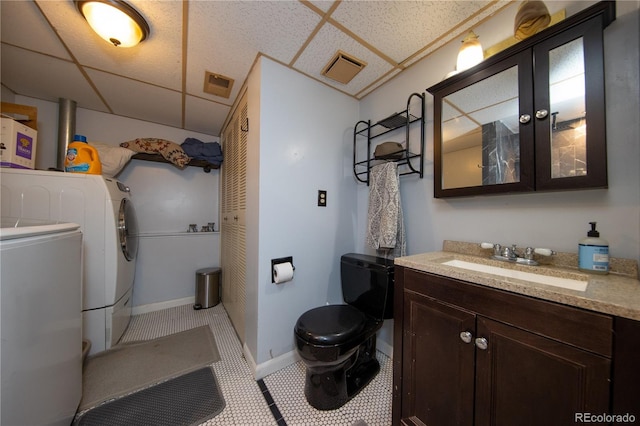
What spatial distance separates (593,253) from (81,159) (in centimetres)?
320

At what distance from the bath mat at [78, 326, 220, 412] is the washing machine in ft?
0.60

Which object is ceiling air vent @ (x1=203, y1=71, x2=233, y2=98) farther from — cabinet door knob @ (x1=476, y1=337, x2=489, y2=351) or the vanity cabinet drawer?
cabinet door knob @ (x1=476, y1=337, x2=489, y2=351)

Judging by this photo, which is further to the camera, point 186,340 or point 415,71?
point 186,340

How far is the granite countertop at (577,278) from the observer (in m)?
0.54

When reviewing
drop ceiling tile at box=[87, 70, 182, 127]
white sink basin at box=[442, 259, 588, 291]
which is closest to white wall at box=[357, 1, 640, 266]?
white sink basin at box=[442, 259, 588, 291]

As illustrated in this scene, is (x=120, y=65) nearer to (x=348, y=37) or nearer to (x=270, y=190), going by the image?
(x=270, y=190)

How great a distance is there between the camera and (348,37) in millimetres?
1283

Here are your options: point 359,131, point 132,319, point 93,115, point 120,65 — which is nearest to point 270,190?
point 359,131

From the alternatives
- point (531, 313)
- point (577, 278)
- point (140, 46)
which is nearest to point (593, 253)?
point (577, 278)

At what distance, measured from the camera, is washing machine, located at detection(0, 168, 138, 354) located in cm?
143

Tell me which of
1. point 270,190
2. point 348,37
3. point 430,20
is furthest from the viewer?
point 270,190

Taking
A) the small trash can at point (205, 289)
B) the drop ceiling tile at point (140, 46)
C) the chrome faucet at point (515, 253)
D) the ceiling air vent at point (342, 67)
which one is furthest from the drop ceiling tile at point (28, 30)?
the chrome faucet at point (515, 253)

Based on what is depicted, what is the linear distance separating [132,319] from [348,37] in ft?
10.7

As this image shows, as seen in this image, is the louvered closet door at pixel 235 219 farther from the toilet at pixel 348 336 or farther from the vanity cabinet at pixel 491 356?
the vanity cabinet at pixel 491 356
